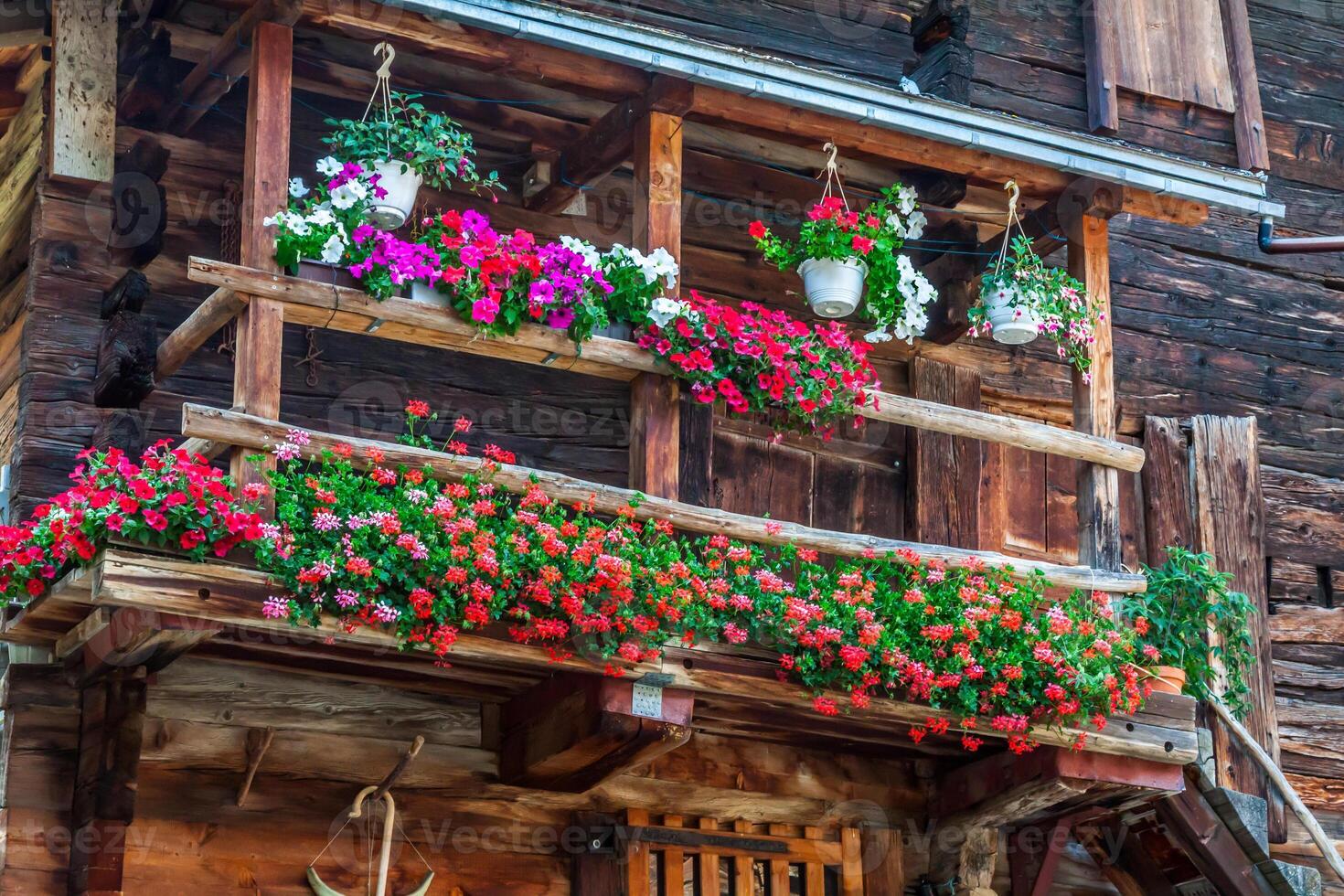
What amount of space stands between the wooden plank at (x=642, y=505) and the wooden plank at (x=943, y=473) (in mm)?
1473

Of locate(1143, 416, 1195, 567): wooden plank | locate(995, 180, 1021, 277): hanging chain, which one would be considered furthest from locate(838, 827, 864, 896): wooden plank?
locate(995, 180, 1021, 277): hanging chain

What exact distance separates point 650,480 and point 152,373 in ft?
6.47

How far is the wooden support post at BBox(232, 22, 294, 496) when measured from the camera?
21.8ft

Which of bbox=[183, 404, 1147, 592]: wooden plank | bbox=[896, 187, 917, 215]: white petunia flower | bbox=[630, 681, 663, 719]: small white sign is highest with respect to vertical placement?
bbox=[896, 187, 917, 215]: white petunia flower

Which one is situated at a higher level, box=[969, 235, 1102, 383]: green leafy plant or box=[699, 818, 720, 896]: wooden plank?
box=[969, 235, 1102, 383]: green leafy plant

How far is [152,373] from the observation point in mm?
7477

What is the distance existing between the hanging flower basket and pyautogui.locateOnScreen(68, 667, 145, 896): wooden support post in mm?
1879

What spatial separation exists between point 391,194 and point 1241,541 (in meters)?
5.09

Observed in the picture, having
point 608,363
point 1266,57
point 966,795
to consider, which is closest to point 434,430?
point 608,363

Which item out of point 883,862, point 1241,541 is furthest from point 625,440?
point 1241,541

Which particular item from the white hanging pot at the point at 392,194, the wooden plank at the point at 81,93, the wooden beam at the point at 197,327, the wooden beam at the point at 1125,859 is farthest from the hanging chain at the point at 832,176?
the wooden beam at the point at 1125,859

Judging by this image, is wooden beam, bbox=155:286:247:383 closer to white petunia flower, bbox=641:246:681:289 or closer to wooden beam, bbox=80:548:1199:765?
wooden beam, bbox=80:548:1199:765

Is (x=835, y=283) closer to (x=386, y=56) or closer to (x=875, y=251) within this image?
(x=875, y=251)

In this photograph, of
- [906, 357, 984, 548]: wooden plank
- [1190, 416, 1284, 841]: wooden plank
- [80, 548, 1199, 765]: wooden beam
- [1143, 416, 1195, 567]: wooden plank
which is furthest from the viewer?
[1143, 416, 1195, 567]: wooden plank
